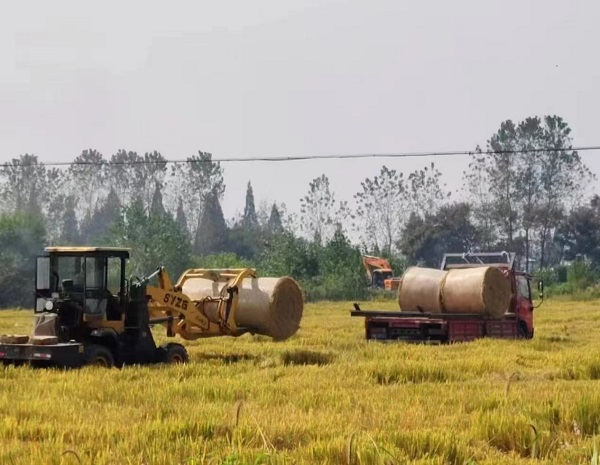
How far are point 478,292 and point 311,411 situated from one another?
525 inches

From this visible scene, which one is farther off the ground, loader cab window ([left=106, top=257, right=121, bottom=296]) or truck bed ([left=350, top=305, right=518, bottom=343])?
loader cab window ([left=106, top=257, right=121, bottom=296])

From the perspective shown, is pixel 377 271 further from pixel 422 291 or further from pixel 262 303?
pixel 262 303

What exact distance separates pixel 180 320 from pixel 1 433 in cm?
980

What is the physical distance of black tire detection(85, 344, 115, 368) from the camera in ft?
53.0

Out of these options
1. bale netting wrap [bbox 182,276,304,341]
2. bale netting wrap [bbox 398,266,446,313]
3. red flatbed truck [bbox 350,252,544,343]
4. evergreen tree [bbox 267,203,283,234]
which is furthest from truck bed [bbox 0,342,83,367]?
evergreen tree [bbox 267,203,283,234]

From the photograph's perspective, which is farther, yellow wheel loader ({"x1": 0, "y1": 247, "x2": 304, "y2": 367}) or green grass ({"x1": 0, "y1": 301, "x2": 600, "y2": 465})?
yellow wheel loader ({"x1": 0, "y1": 247, "x2": 304, "y2": 367})

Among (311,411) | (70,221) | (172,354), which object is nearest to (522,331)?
(172,354)

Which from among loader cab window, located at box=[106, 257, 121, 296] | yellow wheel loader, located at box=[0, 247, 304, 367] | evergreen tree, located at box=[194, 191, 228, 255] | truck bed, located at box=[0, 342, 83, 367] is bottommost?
truck bed, located at box=[0, 342, 83, 367]

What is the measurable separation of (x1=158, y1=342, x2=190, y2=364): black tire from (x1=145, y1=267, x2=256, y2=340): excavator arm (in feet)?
2.31

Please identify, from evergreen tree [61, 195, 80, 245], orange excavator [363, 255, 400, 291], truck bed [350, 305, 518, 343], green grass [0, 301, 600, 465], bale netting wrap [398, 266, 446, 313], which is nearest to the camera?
green grass [0, 301, 600, 465]

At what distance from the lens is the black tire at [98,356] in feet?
53.0

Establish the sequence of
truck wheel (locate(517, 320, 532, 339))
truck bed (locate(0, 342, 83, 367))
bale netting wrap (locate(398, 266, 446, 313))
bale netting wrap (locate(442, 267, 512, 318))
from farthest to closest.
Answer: truck wheel (locate(517, 320, 532, 339)) → bale netting wrap (locate(398, 266, 446, 313)) → bale netting wrap (locate(442, 267, 512, 318)) → truck bed (locate(0, 342, 83, 367))

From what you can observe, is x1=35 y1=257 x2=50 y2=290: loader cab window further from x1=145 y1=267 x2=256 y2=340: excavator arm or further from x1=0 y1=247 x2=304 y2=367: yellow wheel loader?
x1=145 y1=267 x2=256 y2=340: excavator arm

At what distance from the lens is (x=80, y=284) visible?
17.0 m
